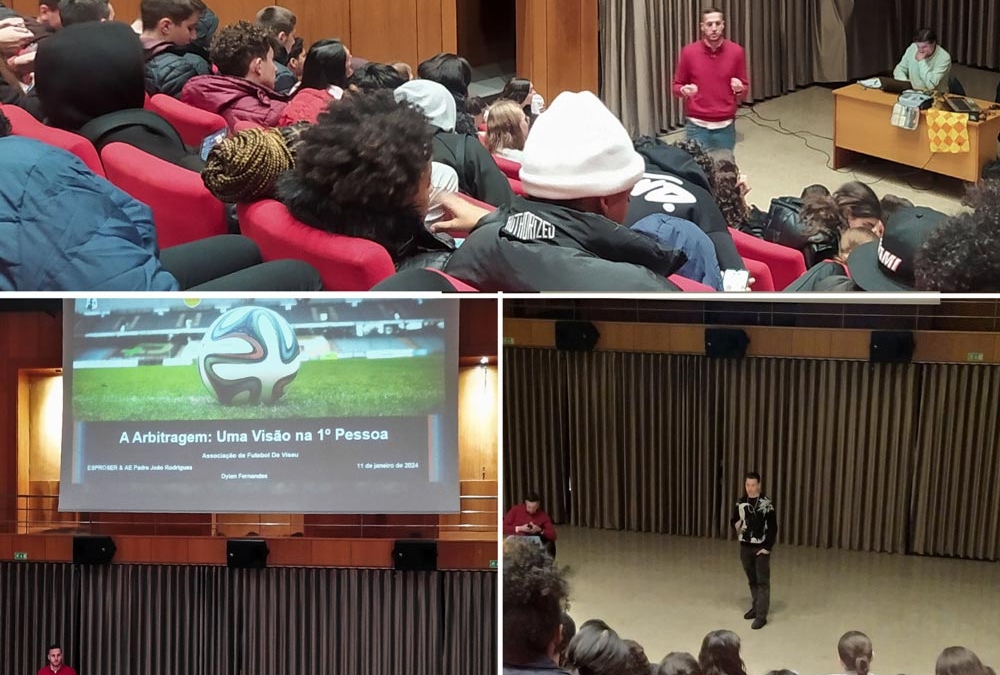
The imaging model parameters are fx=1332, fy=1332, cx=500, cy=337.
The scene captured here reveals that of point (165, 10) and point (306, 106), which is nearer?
point (306, 106)

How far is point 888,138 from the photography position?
3893 mm

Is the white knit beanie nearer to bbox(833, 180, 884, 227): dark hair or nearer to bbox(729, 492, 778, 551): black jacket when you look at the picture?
bbox(833, 180, 884, 227): dark hair

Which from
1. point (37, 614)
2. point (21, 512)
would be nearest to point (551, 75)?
point (21, 512)

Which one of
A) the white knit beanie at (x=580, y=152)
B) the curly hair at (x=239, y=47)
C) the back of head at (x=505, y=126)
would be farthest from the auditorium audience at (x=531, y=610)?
the curly hair at (x=239, y=47)

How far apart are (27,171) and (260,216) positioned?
2.36 feet

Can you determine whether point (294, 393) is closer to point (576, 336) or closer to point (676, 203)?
point (576, 336)

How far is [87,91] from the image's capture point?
4.28 m

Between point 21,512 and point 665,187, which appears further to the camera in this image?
point 21,512

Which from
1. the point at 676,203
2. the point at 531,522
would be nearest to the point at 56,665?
the point at 531,522

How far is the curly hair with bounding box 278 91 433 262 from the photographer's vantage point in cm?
410

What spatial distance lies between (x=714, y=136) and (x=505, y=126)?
25.1 inches

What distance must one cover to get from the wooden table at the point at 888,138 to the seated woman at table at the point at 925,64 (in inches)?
3.7

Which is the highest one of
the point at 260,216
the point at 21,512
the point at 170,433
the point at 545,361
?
the point at 260,216

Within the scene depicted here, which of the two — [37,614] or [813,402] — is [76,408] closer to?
[37,614]
